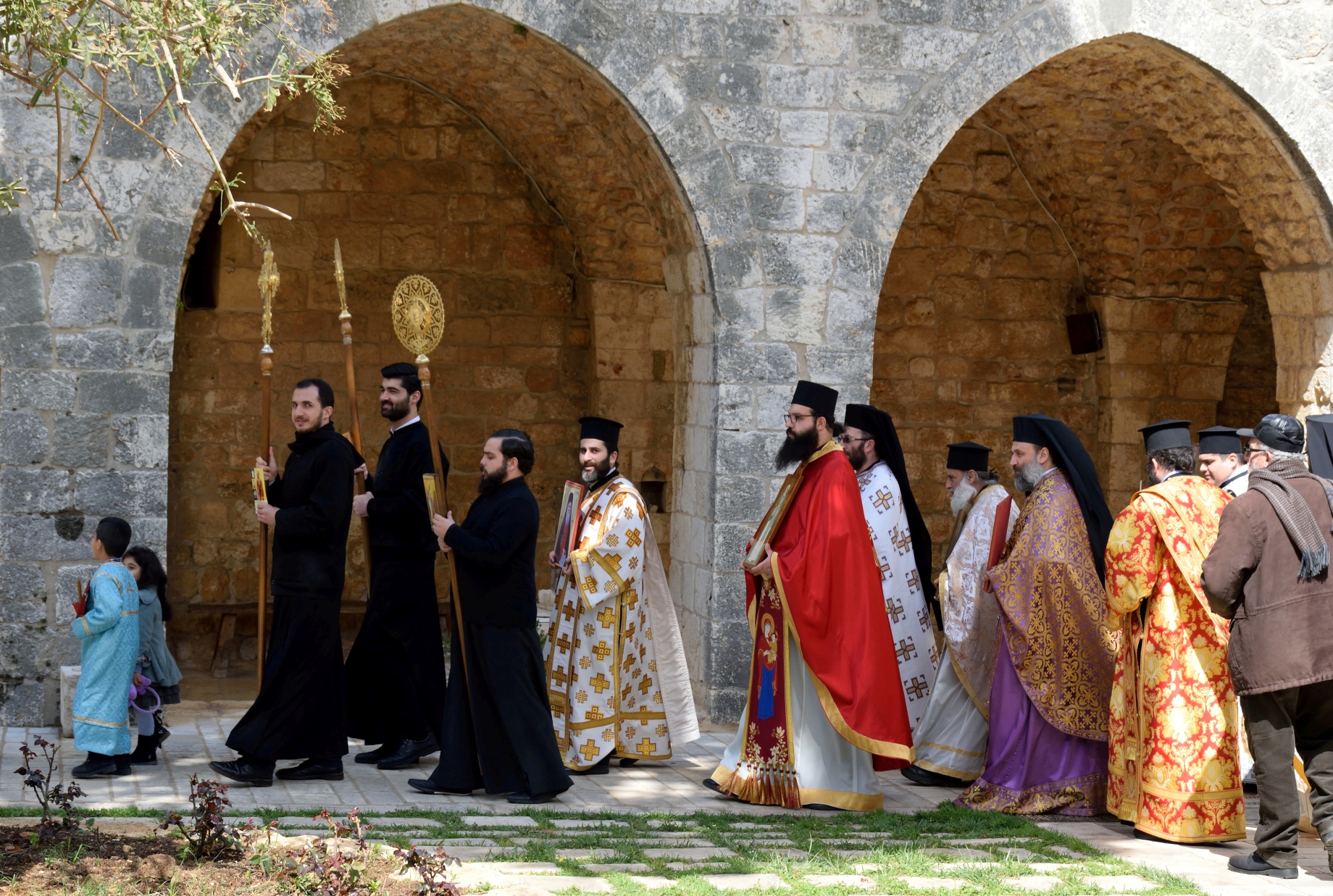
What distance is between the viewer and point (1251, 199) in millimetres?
8359

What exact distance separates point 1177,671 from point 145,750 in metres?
3.96

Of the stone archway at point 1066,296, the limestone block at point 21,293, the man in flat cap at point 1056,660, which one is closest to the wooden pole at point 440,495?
the limestone block at point 21,293

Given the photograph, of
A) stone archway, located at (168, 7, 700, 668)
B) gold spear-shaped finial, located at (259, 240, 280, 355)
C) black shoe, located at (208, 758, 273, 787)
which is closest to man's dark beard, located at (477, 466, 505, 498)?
gold spear-shaped finial, located at (259, 240, 280, 355)

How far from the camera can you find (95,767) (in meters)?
5.56

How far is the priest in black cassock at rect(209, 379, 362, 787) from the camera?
5578 mm

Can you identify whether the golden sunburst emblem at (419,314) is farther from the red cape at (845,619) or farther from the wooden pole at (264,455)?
the red cape at (845,619)

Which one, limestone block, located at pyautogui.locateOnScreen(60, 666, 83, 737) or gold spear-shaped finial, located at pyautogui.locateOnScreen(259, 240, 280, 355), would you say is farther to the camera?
limestone block, located at pyautogui.locateOnScreen(60, 666, 83, 737)

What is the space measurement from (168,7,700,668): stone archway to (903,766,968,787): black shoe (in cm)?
319

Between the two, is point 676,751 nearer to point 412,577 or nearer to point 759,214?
point 412,577

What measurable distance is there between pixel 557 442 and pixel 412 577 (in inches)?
146

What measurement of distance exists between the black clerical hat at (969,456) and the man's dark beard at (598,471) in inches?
59.0

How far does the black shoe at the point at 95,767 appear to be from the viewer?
218 inches

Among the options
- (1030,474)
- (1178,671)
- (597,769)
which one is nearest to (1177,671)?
(1178,671)

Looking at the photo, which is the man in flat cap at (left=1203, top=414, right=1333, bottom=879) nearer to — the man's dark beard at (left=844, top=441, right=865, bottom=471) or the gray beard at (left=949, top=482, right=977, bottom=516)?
the gray beard at (left=949, top=482, right=977, bottom=516)
